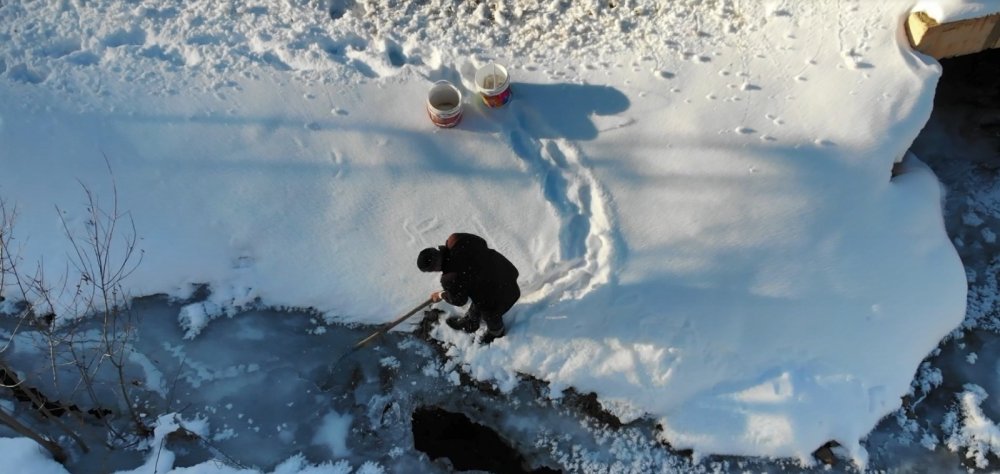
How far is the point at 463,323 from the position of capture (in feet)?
13.9

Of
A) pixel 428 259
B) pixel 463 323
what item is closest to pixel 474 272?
pixel 428 259

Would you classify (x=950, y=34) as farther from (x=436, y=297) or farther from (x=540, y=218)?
(x=436, y=297)

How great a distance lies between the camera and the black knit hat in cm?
357

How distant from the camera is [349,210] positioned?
4453 mm

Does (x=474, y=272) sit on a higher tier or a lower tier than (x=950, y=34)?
lower

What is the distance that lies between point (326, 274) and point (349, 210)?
430mm

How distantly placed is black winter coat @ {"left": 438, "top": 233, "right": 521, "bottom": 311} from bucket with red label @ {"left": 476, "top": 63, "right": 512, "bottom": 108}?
3.84 ft

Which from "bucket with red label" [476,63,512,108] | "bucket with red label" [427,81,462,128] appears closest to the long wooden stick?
"bucket with red label" [427,81,462,128]

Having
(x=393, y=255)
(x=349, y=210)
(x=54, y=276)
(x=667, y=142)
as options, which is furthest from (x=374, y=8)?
(x=54, y=276)

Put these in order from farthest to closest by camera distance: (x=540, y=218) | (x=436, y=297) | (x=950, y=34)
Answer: (x=540, y=218), (x=950, y=34), (x=436, y=297)

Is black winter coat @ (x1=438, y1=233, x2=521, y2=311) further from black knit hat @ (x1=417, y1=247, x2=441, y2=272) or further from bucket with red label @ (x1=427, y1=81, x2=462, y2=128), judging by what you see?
bucket with red label @ (x1=427, y1=81, x2=462, y2=128)

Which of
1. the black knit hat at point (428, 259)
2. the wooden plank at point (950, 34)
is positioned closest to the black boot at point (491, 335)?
the black knit hat at point (428, 259)

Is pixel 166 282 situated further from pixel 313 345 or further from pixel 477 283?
pixel 477 283

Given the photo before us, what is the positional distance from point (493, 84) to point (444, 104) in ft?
1.13
